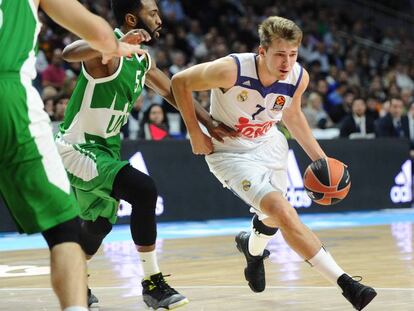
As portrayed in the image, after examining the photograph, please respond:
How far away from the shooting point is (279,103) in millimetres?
5852

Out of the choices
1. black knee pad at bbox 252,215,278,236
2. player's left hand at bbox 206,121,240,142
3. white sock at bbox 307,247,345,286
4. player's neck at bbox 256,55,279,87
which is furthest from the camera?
black knee pad at bbox 252,215,278,236

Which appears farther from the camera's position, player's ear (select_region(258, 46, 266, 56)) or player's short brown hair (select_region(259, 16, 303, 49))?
player's ear (select_region(258, 46, 266, 56))

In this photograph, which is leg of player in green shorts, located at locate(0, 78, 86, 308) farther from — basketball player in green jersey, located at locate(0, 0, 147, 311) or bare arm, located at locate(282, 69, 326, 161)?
bare arm, located at locate(282, 69, 326, 161)

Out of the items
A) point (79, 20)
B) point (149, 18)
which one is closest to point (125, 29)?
point (149, 18)

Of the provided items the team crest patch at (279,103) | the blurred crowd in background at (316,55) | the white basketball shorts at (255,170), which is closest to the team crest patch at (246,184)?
the white basketball shorts at (255,170)

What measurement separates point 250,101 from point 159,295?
4.37ft

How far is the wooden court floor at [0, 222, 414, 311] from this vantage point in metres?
5.67

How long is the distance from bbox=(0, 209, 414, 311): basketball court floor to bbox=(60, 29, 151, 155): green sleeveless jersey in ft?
3.33

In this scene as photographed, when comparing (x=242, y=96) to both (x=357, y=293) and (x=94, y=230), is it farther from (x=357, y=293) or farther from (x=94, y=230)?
(x=357, y=293)

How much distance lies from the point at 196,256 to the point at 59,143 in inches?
120

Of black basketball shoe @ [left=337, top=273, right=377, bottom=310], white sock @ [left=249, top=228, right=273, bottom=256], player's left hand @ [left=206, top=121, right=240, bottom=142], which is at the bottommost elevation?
white sock @ [left=249, top=228, right=273, bottom=256]

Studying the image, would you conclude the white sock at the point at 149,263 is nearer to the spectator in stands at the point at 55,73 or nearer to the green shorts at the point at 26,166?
the green shorts at the point at 26,166

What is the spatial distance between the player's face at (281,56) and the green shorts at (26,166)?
7.25ft

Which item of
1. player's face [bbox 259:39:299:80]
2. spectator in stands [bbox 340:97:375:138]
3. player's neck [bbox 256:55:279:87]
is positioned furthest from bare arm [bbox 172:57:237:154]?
spectator in stands [bbox 340:97:375:138]
